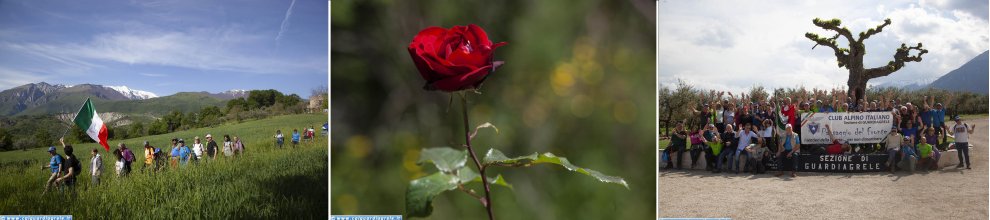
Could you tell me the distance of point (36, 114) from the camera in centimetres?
369

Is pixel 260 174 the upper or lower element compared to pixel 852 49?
lower

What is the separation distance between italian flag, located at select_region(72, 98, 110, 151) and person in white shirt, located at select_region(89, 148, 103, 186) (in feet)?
0.25

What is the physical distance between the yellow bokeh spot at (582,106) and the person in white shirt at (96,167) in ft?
9.26

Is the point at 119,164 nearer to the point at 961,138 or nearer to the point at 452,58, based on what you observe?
the point at 452,58

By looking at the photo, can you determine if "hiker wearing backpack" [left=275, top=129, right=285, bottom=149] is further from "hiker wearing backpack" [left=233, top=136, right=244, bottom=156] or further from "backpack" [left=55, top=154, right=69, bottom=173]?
"backpack" [left=55, top=154, right=69, bottom=173]

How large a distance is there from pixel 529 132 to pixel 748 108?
3.83 metres

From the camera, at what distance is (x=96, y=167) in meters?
3.60

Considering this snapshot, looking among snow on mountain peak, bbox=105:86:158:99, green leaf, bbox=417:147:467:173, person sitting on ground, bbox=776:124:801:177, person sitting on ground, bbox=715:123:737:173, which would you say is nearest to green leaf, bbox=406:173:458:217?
green leaf, bbox=417:147:467:173

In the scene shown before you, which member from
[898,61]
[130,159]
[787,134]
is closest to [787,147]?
[787,134]

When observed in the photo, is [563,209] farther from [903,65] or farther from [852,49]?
[903,65]

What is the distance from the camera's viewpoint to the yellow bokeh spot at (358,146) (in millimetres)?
2588

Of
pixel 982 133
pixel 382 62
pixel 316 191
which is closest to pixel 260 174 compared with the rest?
pixel 316 191

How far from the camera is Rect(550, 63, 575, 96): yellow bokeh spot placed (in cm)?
266

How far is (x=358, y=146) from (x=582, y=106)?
0.99 meters
